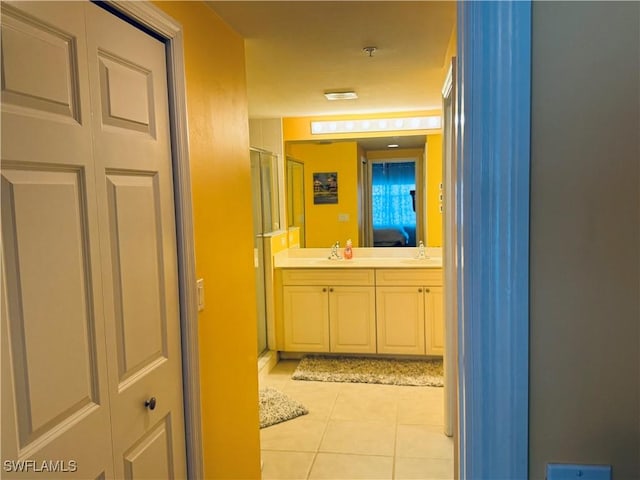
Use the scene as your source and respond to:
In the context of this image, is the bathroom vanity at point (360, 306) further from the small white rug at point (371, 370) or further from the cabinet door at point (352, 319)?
the small white rug at point (371, 370)

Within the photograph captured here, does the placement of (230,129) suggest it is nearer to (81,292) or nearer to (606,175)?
(81,292)

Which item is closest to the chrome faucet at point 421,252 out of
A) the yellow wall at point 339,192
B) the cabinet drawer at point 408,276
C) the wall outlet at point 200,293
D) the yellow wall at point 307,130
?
the cabinet drawer at point 408,276

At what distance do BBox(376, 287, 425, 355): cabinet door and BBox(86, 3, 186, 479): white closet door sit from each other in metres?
2.70

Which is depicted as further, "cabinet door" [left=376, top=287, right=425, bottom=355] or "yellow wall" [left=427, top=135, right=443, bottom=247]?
"yellow wall" [left=427, top=135, right=443, bottom=247]

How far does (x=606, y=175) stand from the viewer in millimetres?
653

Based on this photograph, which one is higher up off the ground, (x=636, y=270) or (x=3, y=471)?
(x=636, y=270)

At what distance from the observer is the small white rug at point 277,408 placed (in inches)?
128

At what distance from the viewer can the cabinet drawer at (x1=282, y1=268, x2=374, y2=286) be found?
4215 mm

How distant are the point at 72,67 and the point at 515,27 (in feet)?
3.25

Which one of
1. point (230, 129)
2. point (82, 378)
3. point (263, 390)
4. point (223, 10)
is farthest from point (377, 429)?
point (223, 10)

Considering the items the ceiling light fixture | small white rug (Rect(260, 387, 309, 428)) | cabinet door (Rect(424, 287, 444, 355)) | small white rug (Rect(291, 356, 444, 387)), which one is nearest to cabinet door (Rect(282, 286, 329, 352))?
small white rug (Rect(291, 356, 444, 387))

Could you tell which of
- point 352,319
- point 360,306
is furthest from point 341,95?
point 352,319

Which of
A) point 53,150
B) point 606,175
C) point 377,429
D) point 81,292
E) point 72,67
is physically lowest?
point 377,429

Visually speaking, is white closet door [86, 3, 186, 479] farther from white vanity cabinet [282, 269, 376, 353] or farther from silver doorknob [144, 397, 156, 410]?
white vanity cabinet [282, 269, 376, 353]
